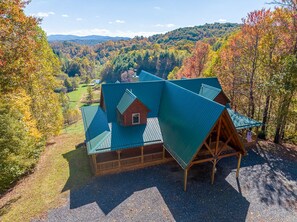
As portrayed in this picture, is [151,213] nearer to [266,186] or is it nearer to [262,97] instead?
[266,186]

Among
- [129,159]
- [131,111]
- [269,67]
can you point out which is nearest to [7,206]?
[129,159]

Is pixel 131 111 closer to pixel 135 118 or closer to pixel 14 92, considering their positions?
pixel 135 118

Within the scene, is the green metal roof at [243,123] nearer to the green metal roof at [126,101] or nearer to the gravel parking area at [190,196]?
the gravel parking area at [190,196]

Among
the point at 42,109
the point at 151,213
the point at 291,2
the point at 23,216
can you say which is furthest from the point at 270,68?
the point at 42,109

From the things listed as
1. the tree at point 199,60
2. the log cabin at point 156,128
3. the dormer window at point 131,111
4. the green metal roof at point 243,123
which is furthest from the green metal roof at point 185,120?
the tree at point 199,60

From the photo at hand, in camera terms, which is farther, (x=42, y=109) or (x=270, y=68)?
(x=42, y=109)
